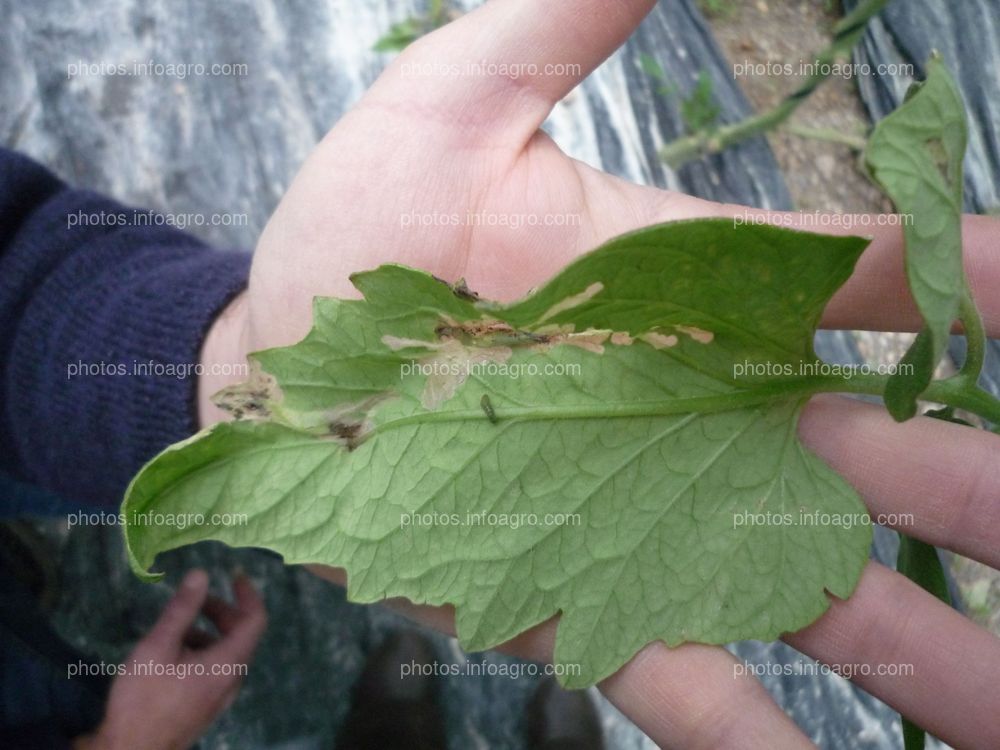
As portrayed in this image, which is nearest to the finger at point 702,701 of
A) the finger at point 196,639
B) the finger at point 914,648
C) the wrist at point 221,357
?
the finger at point 914,648

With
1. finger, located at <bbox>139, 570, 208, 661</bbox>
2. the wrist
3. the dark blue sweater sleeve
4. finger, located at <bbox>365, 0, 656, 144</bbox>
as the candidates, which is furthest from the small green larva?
finger, located at <bbox>139, 570, 208, 661</bbox>

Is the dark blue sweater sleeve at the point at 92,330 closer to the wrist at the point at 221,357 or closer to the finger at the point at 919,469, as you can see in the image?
the wrist at the point at 221,357

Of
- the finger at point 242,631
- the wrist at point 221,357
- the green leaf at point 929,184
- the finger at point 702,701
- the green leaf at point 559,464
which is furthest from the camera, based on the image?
the finger at point 242,631

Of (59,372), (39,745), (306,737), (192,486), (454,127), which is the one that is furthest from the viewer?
(306,737)

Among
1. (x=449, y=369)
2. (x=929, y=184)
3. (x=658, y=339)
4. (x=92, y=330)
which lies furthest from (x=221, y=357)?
(x=929, y=184)

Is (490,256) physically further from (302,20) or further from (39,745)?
(302,20)

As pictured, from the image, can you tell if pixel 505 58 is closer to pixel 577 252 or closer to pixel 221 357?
pixel 577 252

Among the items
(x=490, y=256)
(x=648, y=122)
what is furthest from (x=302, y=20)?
(x=490, y=256)
